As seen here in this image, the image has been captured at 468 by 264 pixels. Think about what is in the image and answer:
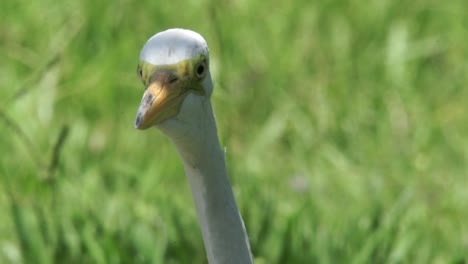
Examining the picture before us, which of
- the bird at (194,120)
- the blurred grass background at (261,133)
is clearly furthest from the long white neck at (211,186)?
the blurred grass background at (261,133)

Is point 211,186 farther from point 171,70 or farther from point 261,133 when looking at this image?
point 261,133

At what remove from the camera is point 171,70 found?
1.41 metres

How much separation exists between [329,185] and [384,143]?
0.26 meters

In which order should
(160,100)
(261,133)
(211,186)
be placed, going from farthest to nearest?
(261,133)
(211,186)
(160,100)

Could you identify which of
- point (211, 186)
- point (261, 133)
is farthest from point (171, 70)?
point (261, 133)

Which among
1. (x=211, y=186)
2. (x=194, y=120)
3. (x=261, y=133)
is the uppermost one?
(x=194, y=120)

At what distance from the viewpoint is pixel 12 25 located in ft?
11.9

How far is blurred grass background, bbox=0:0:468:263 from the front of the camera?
2.45m

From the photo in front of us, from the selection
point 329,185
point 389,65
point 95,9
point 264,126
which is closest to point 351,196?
point 329,185

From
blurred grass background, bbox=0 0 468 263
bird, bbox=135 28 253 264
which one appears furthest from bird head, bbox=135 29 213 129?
blurred grass background, bbox=0 0 468 263

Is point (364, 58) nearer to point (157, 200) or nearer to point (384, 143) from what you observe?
point (384, 143)

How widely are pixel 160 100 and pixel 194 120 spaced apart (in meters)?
0.09

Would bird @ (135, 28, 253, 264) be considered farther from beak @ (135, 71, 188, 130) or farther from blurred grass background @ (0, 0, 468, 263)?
blurred grass background @ (0, 0, 468, 263)

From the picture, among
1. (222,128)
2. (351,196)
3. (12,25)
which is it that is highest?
(12,25)
